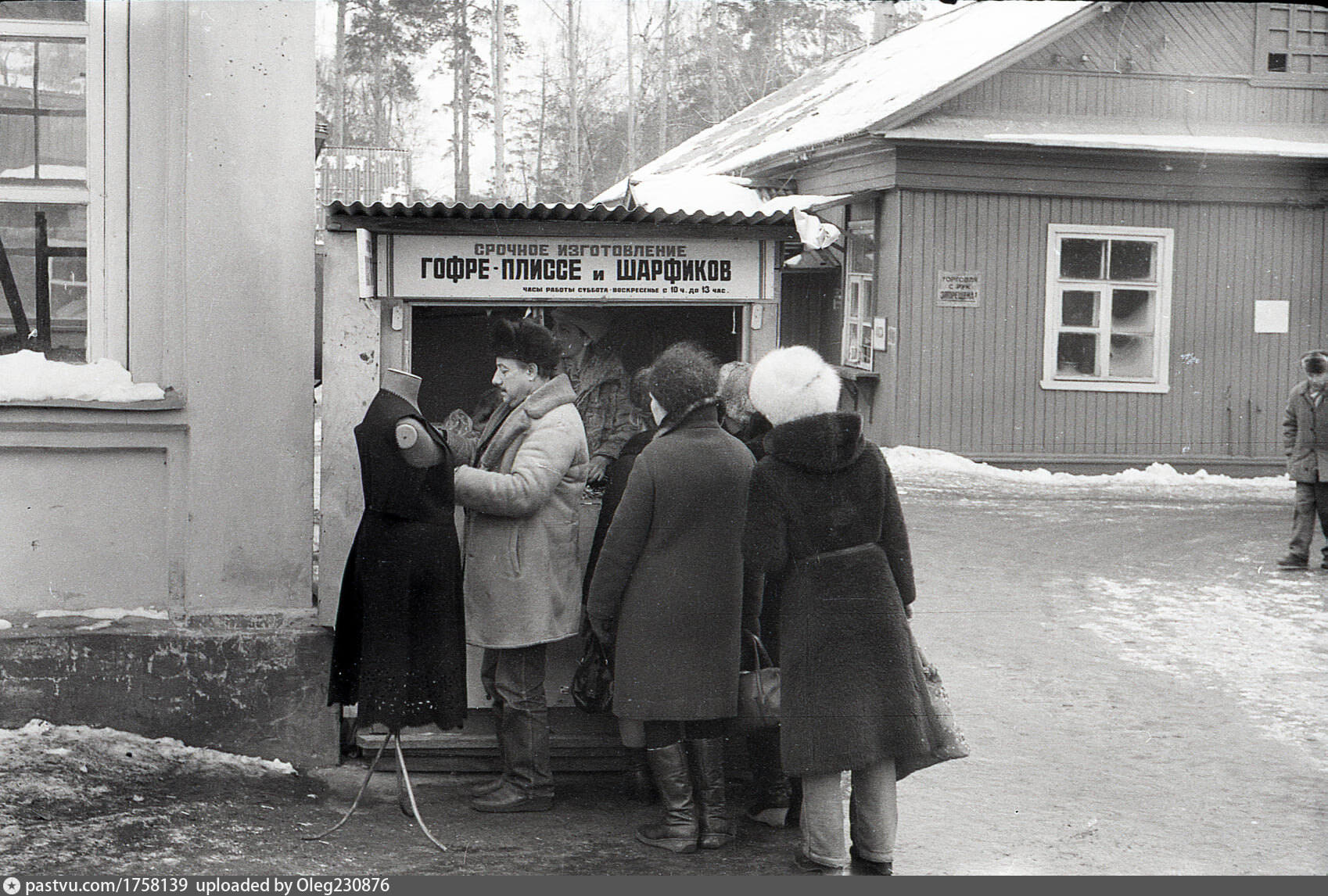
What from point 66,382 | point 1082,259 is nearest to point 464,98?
point 1082,259

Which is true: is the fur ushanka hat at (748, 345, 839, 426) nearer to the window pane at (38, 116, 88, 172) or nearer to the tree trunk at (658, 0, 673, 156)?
the window pane at (38, 116, 88, 172)

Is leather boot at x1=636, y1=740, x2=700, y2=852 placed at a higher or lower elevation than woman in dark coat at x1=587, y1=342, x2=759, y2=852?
lower

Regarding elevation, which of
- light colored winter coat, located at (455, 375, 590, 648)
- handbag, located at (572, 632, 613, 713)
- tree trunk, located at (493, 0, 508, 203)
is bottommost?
handbag, located at (572, 632, 613, 713)

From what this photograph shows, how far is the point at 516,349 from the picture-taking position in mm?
5094

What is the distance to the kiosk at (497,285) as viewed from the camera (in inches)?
211

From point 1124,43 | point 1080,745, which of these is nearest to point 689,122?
point 1124,43

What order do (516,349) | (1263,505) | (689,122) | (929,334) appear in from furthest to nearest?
(689,122)
(929,334)
(1263,505)
(516,349)

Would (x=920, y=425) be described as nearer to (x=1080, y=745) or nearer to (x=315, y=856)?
(x=1080, y=745)

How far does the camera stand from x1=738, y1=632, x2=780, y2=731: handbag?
4.68 m

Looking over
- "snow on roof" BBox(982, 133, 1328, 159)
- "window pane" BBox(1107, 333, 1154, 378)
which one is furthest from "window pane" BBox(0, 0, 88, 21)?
"window pane" BBox(1107, 333, 1154, 378)

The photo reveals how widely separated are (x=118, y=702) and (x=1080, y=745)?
3788 mm

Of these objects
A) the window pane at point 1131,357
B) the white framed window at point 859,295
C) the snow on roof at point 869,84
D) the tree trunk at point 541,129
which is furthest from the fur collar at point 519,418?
the tree trunk at point 541,129

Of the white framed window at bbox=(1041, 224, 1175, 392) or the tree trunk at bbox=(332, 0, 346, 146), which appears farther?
the tree trunk at bbox=(332, 0, 346, 146)

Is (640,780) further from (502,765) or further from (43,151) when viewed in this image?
(43,151)
